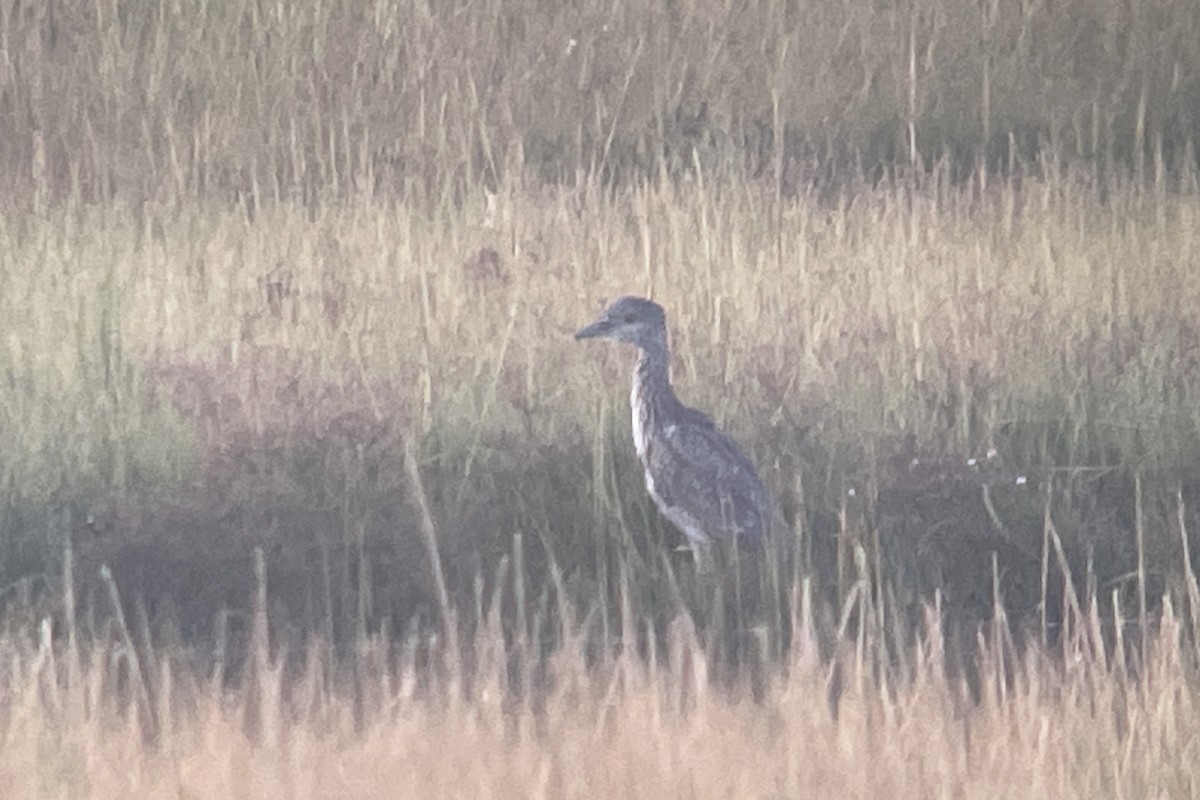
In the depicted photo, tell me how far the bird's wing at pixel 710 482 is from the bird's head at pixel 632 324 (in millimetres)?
471

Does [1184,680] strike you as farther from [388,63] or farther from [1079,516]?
[388,63]

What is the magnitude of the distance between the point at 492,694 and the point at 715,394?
2795 millimetres

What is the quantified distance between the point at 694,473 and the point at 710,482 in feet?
0.19

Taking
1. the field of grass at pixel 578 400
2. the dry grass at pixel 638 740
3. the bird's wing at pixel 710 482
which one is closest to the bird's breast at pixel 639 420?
the bird's wing at pixel 710 482

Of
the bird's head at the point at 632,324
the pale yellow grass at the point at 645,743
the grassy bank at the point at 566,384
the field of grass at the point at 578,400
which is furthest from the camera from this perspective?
the bird's head at the point at 632,324

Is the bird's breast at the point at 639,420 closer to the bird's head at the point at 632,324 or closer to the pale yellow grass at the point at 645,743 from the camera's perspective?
the bird's head at the point at 632,324

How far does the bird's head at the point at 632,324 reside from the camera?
243 inches

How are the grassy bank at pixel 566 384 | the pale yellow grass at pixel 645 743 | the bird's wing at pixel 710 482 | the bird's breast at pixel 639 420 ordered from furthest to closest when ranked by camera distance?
the bird's breast at pixel 639 420 < the grassy bank at pixel 566 384 < the bird's wing at pixel 710 482 < the pale yellow grass at pixel 645 743

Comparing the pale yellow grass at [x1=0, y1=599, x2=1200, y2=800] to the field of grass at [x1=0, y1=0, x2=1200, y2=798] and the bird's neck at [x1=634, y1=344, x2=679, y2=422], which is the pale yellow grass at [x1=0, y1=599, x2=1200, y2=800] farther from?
the bird's neck at [x1=634, y1=344, x2=679, y2=422]

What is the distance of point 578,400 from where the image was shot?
6645mm

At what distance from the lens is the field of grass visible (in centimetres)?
403

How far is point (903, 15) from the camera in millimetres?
10680

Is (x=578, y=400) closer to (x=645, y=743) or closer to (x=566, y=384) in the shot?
(x=566, y=384)

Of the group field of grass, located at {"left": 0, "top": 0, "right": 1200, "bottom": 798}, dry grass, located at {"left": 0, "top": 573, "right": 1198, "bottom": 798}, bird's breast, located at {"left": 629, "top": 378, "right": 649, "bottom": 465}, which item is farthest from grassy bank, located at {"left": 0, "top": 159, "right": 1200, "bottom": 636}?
dry grass, located at {"left": 0, "top": 573, "right": 1198, "bottom": 798}
